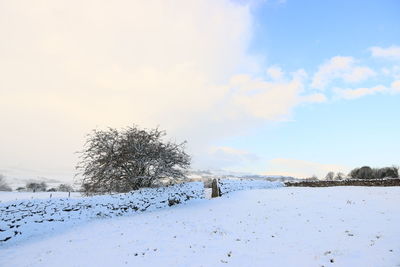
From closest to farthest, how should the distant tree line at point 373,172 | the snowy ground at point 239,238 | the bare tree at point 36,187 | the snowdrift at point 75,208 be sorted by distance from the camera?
the snowy ground at point 239,238
the snowdrift at point 75,208
the distant tree line at point 373,172
the bare tree at point 36,187

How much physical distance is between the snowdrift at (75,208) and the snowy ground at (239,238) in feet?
5.53

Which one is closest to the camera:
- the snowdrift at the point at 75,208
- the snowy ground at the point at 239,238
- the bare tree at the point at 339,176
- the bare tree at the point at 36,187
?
the snowy ground at the point at 239,238

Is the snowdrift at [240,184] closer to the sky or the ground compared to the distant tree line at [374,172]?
closer to the ground

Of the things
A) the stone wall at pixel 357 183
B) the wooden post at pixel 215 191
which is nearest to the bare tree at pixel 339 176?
the stone wall at pixel 357 183

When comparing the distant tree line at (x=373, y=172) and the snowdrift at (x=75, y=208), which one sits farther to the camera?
the distant tree line at (x=373, y=172)

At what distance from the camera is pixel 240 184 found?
32656 millimetres

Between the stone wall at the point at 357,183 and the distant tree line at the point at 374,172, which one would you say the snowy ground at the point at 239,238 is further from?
the distant tree line at the point at 374,172

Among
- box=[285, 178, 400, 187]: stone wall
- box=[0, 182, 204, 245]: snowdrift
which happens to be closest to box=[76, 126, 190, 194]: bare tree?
box=[0, 182, 204, 245]: snowdrift

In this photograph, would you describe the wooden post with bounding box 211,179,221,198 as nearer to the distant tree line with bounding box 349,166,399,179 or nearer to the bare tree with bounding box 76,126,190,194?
the bare tree with bounding box 76,126,190,194

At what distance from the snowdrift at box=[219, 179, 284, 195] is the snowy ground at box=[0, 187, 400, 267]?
7.95 m

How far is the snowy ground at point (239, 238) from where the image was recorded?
10.5 meters

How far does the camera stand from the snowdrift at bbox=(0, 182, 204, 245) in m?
18.5

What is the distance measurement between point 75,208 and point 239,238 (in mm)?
14020

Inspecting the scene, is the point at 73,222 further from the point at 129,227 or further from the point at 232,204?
the point at 232,204
